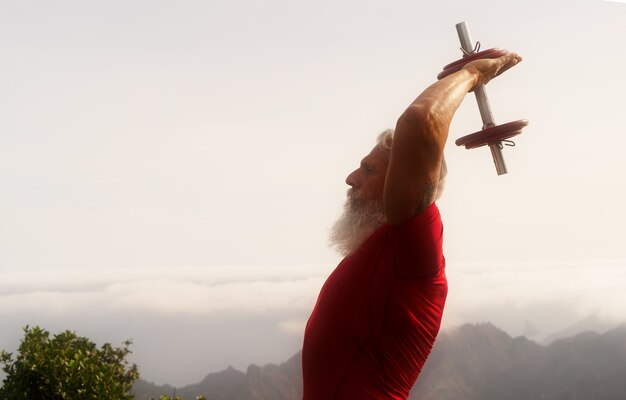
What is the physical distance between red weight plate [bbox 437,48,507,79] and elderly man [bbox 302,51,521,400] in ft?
0.12

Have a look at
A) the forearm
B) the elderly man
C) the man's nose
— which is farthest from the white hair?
the forearm

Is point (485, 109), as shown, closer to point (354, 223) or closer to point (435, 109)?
point (435, 109)

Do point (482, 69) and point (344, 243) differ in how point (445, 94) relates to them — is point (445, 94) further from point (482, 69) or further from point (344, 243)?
point (344, 243)

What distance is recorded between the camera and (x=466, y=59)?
8.32 feet

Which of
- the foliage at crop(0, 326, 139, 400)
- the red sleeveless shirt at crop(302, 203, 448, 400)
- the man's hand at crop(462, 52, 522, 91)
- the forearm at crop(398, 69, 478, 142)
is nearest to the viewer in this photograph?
the forearm at crop(398, 69, 478, 142)

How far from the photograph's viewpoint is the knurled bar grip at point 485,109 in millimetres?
2518

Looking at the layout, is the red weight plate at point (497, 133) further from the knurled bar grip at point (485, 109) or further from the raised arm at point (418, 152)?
the raised arm at point (418, 152)

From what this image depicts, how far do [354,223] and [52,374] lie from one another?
266 inches

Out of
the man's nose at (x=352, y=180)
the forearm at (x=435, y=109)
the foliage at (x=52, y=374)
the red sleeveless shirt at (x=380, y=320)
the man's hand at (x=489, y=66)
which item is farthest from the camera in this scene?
the foliage at (x=52, y=374)

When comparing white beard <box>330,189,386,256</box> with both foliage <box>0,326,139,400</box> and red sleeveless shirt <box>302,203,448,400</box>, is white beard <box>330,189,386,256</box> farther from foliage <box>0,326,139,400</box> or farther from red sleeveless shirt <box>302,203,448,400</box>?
foliage <box>0,326,139,400</box>

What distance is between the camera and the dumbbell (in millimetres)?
2480

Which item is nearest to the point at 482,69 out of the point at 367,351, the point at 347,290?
the point at 347,290

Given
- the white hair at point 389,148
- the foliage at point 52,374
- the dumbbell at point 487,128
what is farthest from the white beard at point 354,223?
the foliage at point 52,374

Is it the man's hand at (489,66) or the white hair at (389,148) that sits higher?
the man's hand at (489,66)
